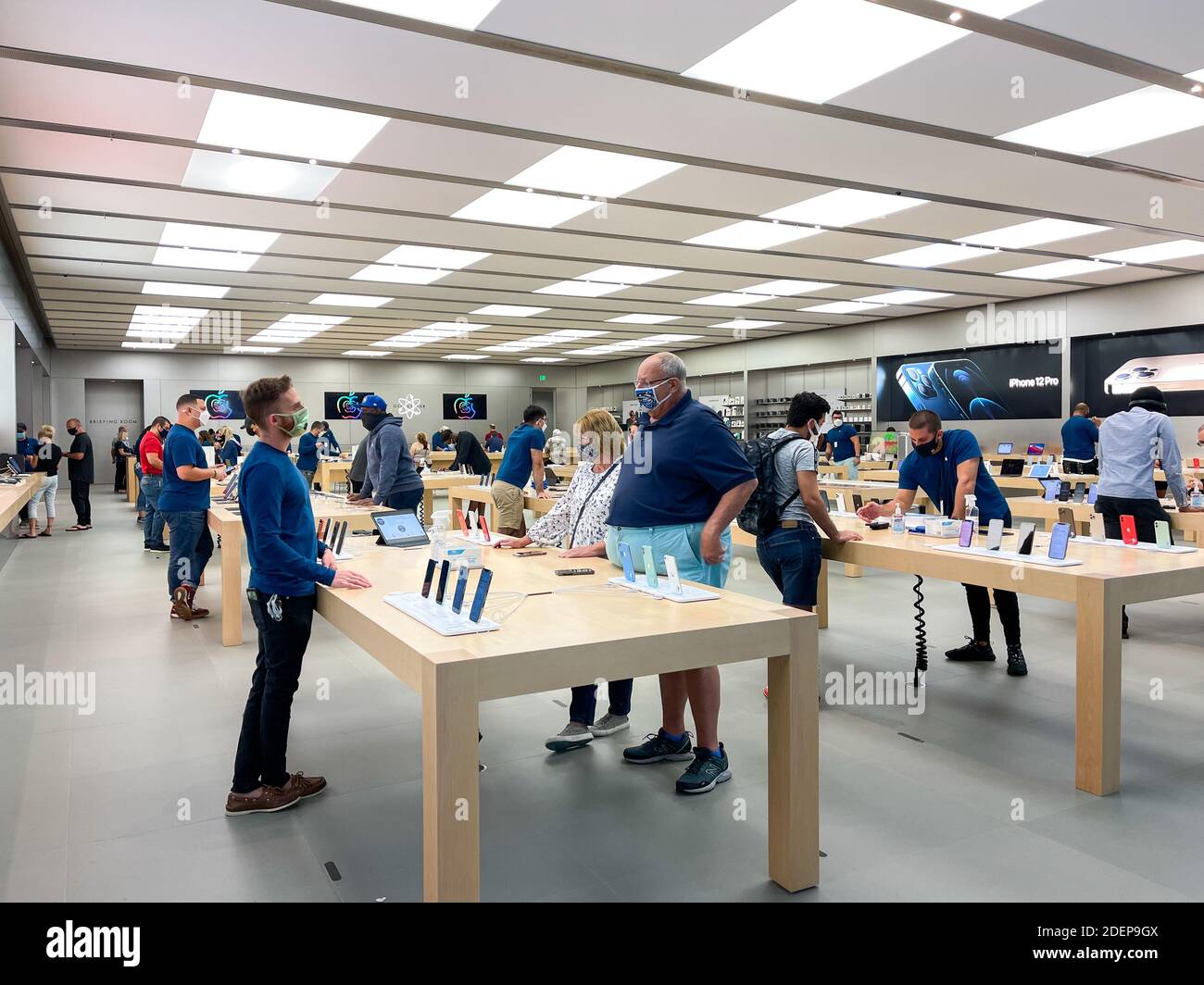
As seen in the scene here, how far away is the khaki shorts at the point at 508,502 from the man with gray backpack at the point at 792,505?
3.76 m

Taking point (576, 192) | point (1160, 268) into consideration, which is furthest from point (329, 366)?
point (1160, 268)

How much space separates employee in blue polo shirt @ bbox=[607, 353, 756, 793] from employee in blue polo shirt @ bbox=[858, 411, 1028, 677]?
1930 millimetres

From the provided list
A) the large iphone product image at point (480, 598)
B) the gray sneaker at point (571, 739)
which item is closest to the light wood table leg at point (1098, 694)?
the gray sneaker at point (571, 739)

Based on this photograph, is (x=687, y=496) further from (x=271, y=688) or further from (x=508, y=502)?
(x=508, y=502)

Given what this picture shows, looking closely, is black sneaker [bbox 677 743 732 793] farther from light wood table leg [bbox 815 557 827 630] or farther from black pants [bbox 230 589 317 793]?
light wood table leg [bbox 815 557 827 630]

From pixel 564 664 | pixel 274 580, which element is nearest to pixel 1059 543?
pixel 564 664

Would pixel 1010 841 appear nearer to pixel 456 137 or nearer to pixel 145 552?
pixel 456 137

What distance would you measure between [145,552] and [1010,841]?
9.18 meters

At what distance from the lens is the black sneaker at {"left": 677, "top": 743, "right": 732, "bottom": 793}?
9.98 ft

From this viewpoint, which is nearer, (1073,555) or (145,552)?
(1073,555)

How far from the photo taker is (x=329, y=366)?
22609 mm

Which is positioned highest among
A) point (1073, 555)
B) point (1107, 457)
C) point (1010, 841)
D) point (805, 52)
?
point (805, 52)

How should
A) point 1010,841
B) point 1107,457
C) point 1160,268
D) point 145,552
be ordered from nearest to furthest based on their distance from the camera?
point 1010,841 < point 1107,457 < point 145,552 < point 1160,268

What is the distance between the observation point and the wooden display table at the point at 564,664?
1.92 metres
